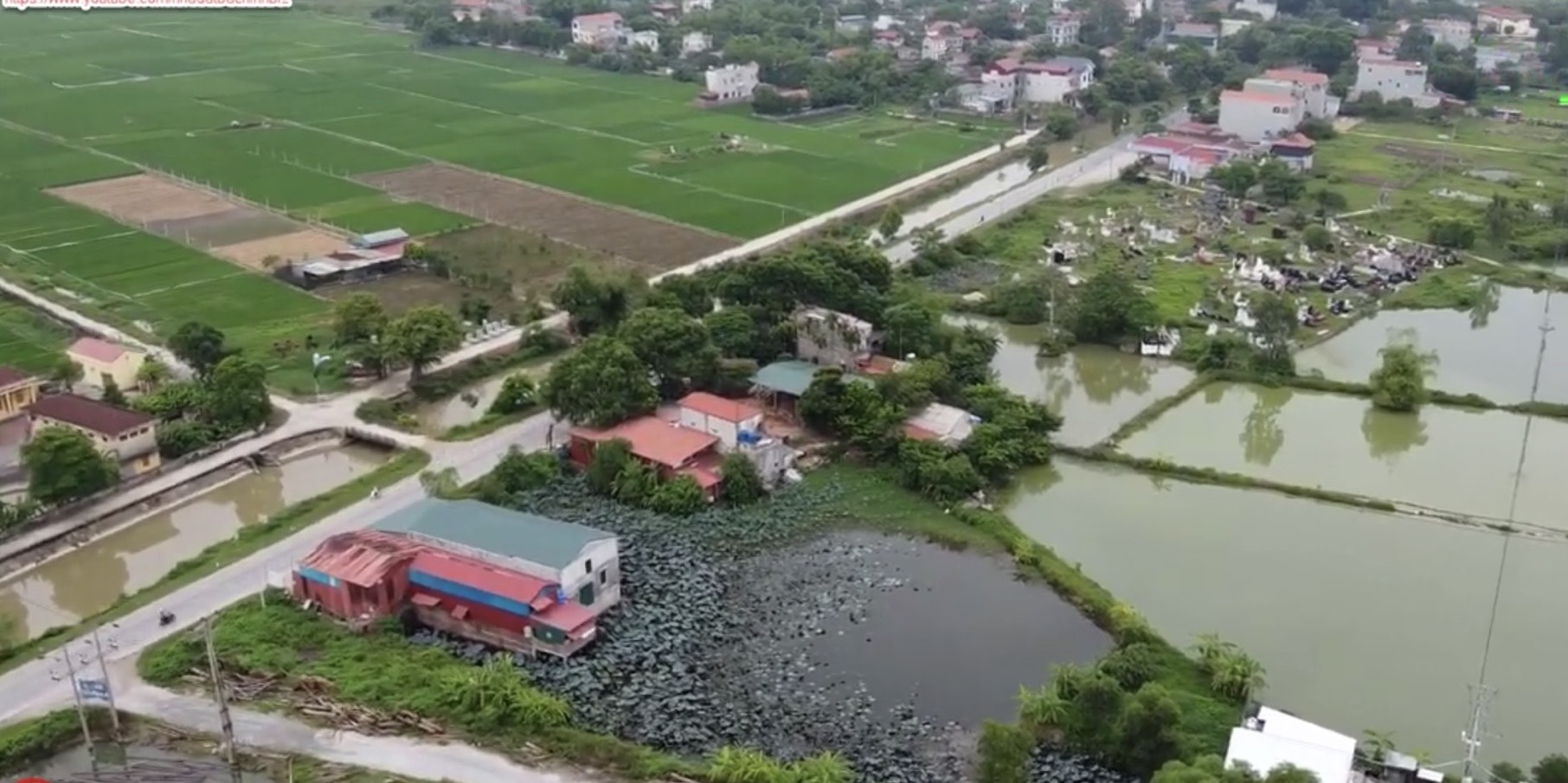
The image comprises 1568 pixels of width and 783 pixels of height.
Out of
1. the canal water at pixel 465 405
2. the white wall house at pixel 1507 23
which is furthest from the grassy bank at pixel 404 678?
the white wall house at pixel 1507 23

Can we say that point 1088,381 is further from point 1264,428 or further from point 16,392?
point 16,392

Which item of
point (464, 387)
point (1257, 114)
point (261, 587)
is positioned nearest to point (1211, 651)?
point (261, 587)

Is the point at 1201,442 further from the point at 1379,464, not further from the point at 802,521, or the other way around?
the point at 802,521

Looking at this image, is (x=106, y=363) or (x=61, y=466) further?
(x=106, y=363)

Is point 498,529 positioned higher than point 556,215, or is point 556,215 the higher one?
point 556,215

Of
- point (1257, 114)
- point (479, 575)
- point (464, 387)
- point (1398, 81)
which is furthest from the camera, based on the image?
point (1398, 81)

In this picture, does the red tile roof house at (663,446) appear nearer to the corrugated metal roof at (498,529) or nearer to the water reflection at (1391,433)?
the corrugated metal roof at (498,529)
